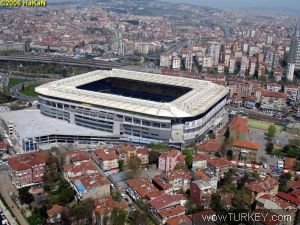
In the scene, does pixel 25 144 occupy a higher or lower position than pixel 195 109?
lower

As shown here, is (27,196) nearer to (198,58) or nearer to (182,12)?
(198,58)

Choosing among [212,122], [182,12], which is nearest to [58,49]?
[212,122]

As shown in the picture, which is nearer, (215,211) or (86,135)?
(215,211)

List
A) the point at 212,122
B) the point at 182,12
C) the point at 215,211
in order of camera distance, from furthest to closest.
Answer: the point at 182,12, the point at 212,122, the point at 215,211

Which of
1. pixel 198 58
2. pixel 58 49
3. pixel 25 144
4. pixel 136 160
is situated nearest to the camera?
pixel 136 160

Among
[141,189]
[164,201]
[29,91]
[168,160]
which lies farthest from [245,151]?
[29,91]

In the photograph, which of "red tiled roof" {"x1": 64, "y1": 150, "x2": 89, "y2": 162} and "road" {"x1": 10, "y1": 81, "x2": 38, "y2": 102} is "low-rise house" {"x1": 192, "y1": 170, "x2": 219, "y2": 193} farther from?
"road" {"x1": 10, "y1": 81, "x2": 38, "y2": 102}

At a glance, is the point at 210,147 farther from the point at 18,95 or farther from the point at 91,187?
the point at 18,95
